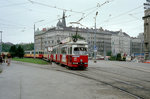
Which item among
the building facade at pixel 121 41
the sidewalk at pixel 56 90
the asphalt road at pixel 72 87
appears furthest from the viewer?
the building facade at pixel 121 41

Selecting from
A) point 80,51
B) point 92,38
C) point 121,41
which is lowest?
point 80,51

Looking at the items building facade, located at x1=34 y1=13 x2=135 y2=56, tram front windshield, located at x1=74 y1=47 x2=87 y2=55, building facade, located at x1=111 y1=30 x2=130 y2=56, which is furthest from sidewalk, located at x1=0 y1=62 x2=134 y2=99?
building facade, located at x1=111 y1=30 x2=130 y2=56

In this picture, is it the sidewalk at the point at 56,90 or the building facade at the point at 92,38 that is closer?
the sidewalk at the point at 56,90

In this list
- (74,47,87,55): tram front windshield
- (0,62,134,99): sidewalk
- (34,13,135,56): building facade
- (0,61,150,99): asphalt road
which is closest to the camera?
(0,62,134,99): sidewalk

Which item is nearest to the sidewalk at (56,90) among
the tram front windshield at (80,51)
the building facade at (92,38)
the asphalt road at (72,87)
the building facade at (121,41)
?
the asphalt road at (72,87)

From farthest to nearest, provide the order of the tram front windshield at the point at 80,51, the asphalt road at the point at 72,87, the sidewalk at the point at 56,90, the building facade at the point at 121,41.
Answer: the building facade at the point at 121,41, the tram front windshield at the point at 80,51, the asphalt road at the point at 72,87, the sidewalk at the point at 56,90

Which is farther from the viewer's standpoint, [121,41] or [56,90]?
[121,41]

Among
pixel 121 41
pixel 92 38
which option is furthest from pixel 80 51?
pixel 121 41

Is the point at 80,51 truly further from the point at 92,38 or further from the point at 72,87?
the point at 92,38

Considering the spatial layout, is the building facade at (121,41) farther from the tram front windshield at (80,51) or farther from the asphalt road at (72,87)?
the asphalt road at (72,87)

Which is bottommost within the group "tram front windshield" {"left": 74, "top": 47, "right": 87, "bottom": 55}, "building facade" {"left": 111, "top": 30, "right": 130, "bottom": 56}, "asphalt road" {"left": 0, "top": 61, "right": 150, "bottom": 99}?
"asphalt road" {"left": 0, "top": 61, "right": 150, "bottom": 99}

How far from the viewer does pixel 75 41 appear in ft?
68.7

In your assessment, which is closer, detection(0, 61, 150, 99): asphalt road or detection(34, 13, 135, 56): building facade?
detection(0, 61, 150, 99): asphalt road

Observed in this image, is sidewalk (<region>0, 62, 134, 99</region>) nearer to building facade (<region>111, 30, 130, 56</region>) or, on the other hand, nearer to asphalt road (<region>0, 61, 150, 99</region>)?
asphalt road (<region>0, 61, 150, 99</region>)
